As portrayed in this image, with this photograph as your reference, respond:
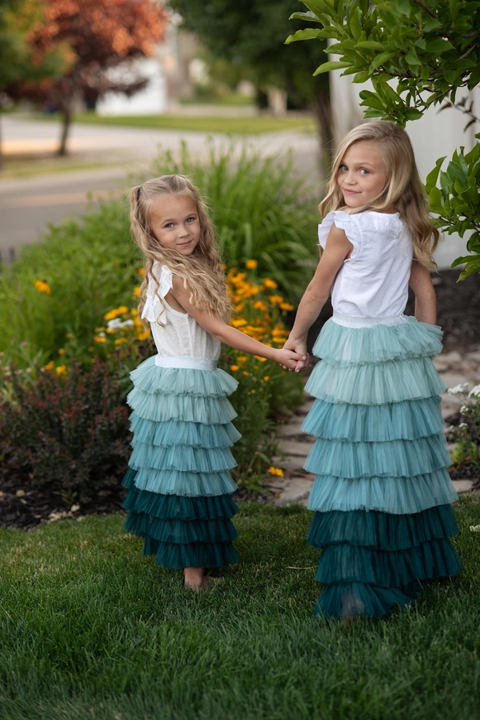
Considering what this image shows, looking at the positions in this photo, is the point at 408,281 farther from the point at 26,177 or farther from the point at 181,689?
the point at 26,177

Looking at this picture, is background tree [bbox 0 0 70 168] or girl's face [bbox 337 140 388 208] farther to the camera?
background tree [bbox 0 0 70 168]

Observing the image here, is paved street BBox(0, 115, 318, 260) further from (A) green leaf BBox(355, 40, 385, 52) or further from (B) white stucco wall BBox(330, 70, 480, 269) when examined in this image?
(A) green leaf BBox(355, 40, 385, 52)

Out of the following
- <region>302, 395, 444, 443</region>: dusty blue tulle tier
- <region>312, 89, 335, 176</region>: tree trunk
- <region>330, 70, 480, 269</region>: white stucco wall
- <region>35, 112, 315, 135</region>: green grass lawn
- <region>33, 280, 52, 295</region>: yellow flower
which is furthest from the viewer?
<region>35, 112, 315, 135</region>: green grass lawn

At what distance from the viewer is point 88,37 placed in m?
22.7

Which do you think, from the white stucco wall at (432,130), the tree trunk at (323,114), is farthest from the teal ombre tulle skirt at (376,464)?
the tree trunk at (323,114)

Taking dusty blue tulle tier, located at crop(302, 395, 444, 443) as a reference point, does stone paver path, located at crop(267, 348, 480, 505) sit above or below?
below

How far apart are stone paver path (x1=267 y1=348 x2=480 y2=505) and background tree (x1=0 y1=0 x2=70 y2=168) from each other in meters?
11.7

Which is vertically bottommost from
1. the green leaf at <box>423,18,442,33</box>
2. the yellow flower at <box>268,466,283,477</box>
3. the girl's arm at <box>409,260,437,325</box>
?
the yellow flower at <box>268,466,283,477</box>

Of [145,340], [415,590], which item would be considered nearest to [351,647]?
[415,590]

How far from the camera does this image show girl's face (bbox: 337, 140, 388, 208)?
106 inches

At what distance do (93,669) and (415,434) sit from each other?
1195mm

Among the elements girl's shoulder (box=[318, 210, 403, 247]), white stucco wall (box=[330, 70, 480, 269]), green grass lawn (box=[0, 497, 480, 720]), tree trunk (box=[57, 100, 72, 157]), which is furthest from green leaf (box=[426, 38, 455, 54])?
tree trunk (box=[57, 100, 72, 157])

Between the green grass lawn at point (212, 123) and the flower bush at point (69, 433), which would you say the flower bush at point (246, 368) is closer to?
the flower bush at point (69, 433)

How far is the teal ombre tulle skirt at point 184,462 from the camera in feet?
10.0
